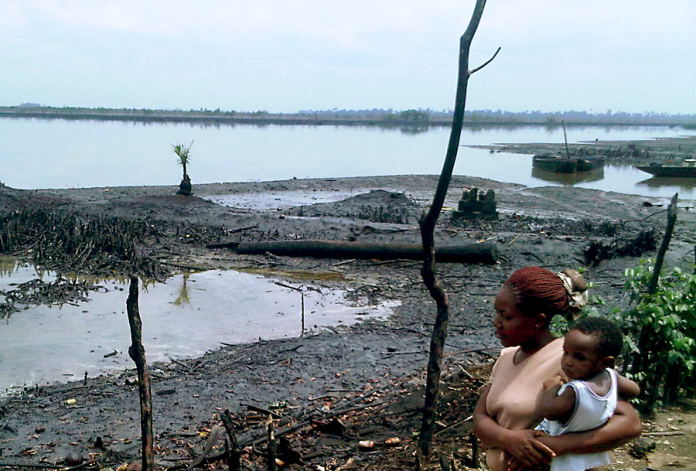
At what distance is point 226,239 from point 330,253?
105 inches

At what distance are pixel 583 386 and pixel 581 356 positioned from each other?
10 centimetres

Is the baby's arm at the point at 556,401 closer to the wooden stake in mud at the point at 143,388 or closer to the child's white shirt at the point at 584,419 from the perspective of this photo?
the child's white shirt at the point at 584,419

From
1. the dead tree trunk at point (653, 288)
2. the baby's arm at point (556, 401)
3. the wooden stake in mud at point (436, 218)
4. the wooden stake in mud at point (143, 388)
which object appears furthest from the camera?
the dead tree trunk at point (653, 288)

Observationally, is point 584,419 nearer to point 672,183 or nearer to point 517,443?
point 517,443

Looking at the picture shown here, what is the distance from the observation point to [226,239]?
13.1m

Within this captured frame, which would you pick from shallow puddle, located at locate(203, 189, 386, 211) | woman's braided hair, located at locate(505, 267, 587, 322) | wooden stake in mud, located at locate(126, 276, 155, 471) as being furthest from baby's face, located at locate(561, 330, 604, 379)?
shallow puddle, located at locate(203, 189, 386, 211)

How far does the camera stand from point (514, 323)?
220cm

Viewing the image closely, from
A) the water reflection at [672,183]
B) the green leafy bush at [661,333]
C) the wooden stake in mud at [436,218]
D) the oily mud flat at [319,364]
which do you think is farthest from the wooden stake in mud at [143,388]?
the water reflection at [672,183]

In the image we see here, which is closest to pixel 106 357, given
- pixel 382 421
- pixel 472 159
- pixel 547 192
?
pixel 382 421

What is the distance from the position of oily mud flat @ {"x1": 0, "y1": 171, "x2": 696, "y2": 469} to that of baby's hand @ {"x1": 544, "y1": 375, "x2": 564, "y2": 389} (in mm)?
2275

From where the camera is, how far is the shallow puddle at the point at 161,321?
6.78 m

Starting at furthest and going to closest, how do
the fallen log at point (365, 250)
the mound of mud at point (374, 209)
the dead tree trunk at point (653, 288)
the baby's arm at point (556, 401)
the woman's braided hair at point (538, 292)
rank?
1. the mound of mud at point (374, 209)
2. the fallen log at point (365, 250)
3. the dead tree trunk at point (653, 288)
4. the woman's braided hair at point (538, 292)
5. the baby's arm at point (556, 401)

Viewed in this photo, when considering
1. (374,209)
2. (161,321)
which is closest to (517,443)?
(161,321)

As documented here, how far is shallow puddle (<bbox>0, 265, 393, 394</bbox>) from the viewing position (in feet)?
22.2
